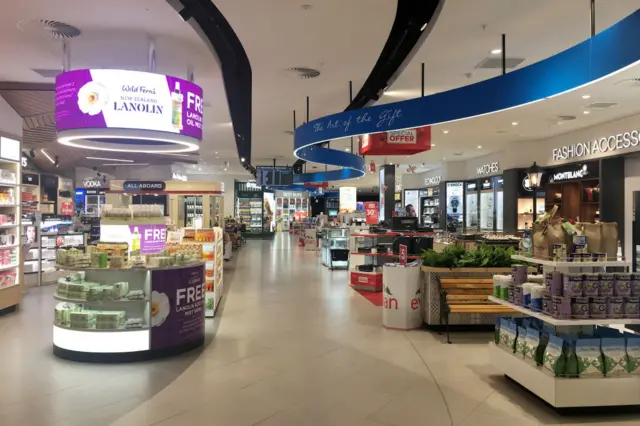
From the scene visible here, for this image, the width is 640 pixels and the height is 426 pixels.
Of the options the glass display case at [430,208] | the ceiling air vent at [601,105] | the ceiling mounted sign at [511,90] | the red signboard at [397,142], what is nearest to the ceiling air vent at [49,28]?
the ceiling mounted sign at [511,90]

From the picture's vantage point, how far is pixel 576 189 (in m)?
13.0

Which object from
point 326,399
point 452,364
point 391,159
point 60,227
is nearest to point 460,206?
point 391,159

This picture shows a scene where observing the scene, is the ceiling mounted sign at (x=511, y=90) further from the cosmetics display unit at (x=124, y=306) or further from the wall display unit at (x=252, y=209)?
the wall display unit at (x=252, y=209)

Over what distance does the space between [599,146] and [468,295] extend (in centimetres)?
685

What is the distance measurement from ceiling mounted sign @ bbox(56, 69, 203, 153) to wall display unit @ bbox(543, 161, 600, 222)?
32.4ft

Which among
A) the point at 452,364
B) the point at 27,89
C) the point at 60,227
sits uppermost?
the point at 27,89

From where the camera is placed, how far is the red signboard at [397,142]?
909 cm

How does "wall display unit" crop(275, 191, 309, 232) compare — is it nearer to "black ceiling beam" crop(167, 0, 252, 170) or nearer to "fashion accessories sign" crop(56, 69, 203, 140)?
"black ceiling beam" crop(167, 0, 252, 170)

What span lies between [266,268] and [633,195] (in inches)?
362

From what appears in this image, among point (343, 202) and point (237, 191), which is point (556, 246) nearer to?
point (343, 202)

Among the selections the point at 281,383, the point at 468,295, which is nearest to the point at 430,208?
the point at 468,295

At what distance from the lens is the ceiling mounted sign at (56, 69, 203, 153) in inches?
208

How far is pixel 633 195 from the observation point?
10570 millimetres

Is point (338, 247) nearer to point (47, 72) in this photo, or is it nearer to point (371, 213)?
point (371, 213)
